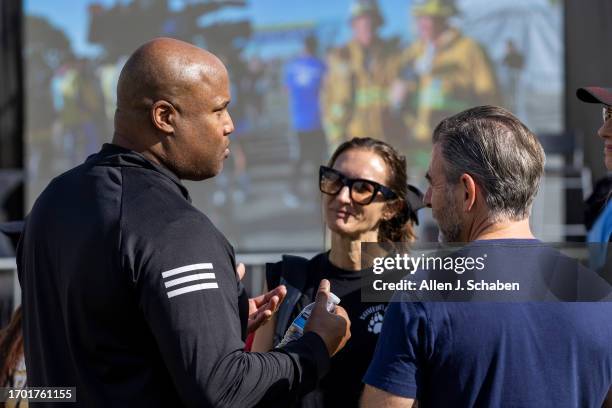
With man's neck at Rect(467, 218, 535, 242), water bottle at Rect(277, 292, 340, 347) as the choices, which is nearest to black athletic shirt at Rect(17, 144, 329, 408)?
water bottle at Rect(277, 292, 340, 347)

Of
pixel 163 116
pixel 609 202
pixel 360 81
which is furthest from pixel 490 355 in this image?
pixel 360 81

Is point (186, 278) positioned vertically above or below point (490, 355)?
above

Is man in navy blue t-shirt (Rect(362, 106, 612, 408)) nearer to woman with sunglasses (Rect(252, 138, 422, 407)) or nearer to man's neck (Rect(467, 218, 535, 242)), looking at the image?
man's neck (Rect(467, 218, 535, 242))

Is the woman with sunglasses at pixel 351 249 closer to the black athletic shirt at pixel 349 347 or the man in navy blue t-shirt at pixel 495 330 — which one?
the black athletic shirt at pixel 349 347

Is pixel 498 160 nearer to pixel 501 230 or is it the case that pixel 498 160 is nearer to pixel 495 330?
pixel 501 230

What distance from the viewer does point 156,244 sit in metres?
1.67

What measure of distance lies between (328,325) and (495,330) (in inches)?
16.9

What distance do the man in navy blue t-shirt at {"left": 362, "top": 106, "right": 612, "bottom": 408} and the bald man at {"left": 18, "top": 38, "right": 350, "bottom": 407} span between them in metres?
0.24

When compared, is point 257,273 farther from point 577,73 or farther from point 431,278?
point 577,73

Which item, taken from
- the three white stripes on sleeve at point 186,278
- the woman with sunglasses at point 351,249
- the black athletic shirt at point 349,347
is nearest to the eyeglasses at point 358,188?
the woman with sunglasses at point 351,249

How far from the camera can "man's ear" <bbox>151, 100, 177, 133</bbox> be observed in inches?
72.9

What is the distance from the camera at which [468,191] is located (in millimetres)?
1819

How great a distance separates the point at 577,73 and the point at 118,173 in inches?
283

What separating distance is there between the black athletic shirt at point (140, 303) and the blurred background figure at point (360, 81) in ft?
20.9
